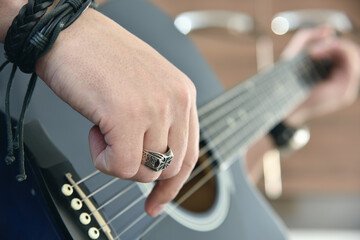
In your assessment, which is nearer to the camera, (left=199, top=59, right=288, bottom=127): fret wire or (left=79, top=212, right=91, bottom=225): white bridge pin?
(left=79, top=212, right=91, bottom=225): white bridge pin

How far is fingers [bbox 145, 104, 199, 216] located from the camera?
16.1 inches

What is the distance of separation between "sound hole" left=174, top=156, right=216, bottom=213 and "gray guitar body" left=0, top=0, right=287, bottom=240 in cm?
1

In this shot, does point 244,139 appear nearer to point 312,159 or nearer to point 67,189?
point 67,189

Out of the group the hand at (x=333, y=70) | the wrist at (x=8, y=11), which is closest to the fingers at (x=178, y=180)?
the wrist at (x=8, y=11)

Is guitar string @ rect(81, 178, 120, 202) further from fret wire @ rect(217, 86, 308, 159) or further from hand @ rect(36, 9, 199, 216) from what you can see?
fret wire @ rect(217, 86, 308, 159)

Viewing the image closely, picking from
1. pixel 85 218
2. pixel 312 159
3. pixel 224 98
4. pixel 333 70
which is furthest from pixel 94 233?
pixel 312 159

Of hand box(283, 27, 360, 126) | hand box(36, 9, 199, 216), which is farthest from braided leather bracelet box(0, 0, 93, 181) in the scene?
hand box(283, 27, 360, 126)

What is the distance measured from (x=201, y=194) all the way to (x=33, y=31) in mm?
383

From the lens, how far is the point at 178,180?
0.42 m

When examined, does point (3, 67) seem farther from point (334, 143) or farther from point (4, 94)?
point (334, 143)

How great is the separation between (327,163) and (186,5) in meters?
0.95

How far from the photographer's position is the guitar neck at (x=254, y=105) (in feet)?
2.23

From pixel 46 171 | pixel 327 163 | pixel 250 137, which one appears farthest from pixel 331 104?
pixel 46 171

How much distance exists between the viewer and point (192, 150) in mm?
417
